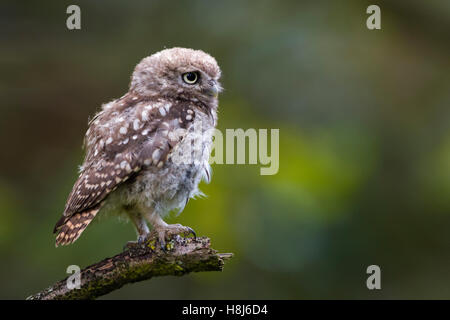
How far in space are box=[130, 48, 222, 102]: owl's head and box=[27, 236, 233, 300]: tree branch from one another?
38.8 inches

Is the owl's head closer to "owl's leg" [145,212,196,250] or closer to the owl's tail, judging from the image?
"owl's leg" [145,212,196,250]

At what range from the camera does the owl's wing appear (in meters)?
3.62

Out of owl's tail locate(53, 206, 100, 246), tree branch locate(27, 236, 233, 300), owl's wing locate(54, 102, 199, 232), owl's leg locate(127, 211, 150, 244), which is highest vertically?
owl's wing locate(54, 102, 199, 232)

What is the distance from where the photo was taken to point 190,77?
4086 millimetres

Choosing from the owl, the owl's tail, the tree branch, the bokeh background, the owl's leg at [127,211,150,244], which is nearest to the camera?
the tree branch

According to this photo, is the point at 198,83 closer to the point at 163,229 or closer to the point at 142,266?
the point at 163,229

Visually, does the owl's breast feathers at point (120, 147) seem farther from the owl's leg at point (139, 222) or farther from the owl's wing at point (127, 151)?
the owl's leg at point (139, 222)

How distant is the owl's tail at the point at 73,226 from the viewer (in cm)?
354

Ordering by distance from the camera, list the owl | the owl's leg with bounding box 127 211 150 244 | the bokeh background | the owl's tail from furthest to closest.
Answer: the bokeh background < the owl's leg with bounding box 127 211 150 244 < the owl < the owl's tail

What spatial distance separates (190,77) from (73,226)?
1121mm

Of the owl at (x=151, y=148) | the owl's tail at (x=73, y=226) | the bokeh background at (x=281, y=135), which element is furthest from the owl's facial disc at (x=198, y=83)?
the bokeh background at (x=281, y=135)

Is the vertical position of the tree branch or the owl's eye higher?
the owl's eye

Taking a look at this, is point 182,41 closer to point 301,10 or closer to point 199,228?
point 301,10

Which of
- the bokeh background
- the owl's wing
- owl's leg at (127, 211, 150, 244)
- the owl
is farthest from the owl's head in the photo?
the bokeh background
